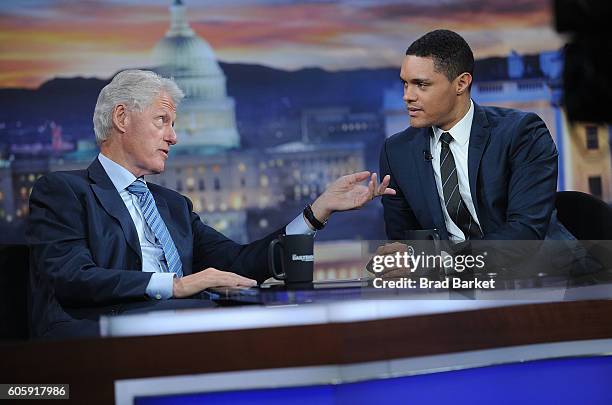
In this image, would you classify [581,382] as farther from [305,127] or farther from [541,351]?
[305,127]

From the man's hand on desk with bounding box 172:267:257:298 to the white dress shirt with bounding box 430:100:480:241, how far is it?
699 millimetres

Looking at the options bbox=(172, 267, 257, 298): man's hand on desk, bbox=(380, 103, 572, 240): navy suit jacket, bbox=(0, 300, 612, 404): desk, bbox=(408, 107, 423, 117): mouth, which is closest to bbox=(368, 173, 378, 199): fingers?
bbox=(380, 103, 572, 240): navy suit jacket

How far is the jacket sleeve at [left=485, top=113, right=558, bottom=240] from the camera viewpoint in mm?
2395

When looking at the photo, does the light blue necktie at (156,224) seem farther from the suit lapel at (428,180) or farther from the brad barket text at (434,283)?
the brad barket text at (434,283)

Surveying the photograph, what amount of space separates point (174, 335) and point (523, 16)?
3712 mm

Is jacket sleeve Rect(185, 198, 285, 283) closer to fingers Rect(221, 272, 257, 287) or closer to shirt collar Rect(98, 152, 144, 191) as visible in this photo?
shirt collar Rect(98, 152, 144, 191)

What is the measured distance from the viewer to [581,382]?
5.71 feet

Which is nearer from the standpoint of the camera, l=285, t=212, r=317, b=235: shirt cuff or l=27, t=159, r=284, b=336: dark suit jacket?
l=27, t=159, r=284, b=336: dark suit jacket

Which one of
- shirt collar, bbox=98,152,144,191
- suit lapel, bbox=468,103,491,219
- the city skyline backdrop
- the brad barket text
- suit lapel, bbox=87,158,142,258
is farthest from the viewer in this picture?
the city skyline backdrop

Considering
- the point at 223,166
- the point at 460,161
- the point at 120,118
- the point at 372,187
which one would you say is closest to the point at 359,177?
the point at 372,187

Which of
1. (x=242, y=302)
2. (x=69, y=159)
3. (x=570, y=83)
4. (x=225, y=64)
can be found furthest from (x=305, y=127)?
(x=570, y=83)

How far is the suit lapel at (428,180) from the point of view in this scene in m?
2.54

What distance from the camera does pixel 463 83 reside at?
2648 mm

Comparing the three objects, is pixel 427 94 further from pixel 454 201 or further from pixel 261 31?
pixel 261 31
